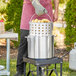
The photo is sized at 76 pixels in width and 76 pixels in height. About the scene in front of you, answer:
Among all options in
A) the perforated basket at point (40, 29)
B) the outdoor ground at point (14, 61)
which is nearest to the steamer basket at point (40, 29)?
the perforated basket at point (40, 29)

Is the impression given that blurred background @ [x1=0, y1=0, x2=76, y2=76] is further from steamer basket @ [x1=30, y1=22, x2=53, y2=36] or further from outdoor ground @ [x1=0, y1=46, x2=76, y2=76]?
steamer basket @ [x1=30, y1=22, x2=53, y2=36]

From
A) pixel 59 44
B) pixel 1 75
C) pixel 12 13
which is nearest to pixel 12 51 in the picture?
pixel 12 13

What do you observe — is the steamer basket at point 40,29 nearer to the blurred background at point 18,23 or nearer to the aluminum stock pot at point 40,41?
the aluminum stock pot at point 40,41

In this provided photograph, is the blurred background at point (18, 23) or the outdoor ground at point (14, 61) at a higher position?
the blurred background at point (18, 23)

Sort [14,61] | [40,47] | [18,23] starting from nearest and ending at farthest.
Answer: [40,47] < [14,61] < [18,23]

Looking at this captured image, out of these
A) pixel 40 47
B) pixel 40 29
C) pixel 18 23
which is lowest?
pixel 40 47

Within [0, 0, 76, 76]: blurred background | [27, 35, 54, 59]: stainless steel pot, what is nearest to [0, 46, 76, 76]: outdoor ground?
[0, 0, 76, 76]: blurred background

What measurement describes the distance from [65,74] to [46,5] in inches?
55.4

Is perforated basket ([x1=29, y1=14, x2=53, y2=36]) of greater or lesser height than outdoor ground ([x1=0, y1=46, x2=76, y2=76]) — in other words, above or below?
above

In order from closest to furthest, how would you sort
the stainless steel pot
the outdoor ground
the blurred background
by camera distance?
the stainless steel pot < the outdoor ground < the blurred background

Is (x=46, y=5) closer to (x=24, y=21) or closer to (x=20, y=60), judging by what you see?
(x=24, y=21)

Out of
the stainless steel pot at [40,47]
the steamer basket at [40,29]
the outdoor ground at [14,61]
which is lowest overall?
the outdoor ground at [14,61]

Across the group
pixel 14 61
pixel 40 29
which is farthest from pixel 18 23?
pixel 40 29

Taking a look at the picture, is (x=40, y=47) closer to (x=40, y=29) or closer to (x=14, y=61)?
(x=40, y=29)
